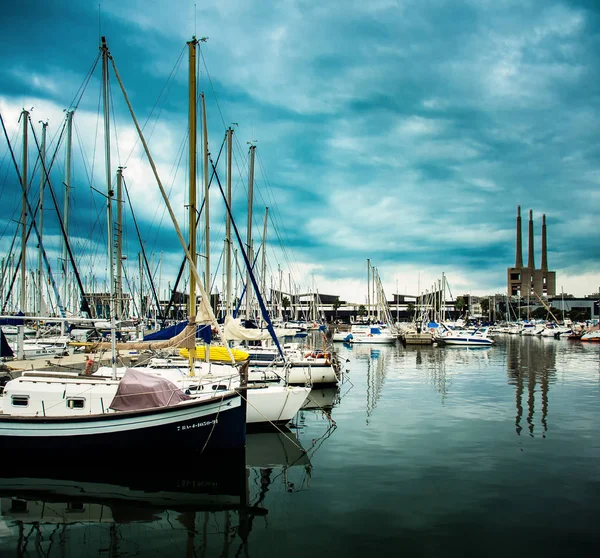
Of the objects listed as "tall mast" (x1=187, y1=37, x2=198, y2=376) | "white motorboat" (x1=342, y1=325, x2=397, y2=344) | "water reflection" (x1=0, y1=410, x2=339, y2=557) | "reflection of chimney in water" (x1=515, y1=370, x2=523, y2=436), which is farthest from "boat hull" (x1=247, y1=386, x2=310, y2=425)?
"white motorboat" (x1=342, y1=325, x2=397, y2=344)

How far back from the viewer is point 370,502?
508 inches

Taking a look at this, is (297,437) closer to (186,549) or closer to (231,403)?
(231,403)

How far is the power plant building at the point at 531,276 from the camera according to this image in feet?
629

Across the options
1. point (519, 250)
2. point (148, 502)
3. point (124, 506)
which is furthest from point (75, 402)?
point (519, 250)

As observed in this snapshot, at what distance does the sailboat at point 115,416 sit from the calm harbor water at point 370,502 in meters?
1.25

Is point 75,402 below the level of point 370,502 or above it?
above

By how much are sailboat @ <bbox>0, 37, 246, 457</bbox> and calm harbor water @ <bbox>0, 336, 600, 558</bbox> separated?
1.25 metres

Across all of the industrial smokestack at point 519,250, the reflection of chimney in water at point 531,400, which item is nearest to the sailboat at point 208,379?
the reflection of chimney in water at point 531,400

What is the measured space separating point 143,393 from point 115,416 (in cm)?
106

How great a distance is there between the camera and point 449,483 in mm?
14289

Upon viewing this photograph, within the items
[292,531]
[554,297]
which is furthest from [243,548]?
[554,297]

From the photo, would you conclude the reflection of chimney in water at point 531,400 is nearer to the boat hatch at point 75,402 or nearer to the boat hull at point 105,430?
the boat hull at point 105,430

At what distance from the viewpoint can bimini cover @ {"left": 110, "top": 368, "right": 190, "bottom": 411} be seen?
15.4 metres

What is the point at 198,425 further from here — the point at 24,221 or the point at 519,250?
the point at 519,250
